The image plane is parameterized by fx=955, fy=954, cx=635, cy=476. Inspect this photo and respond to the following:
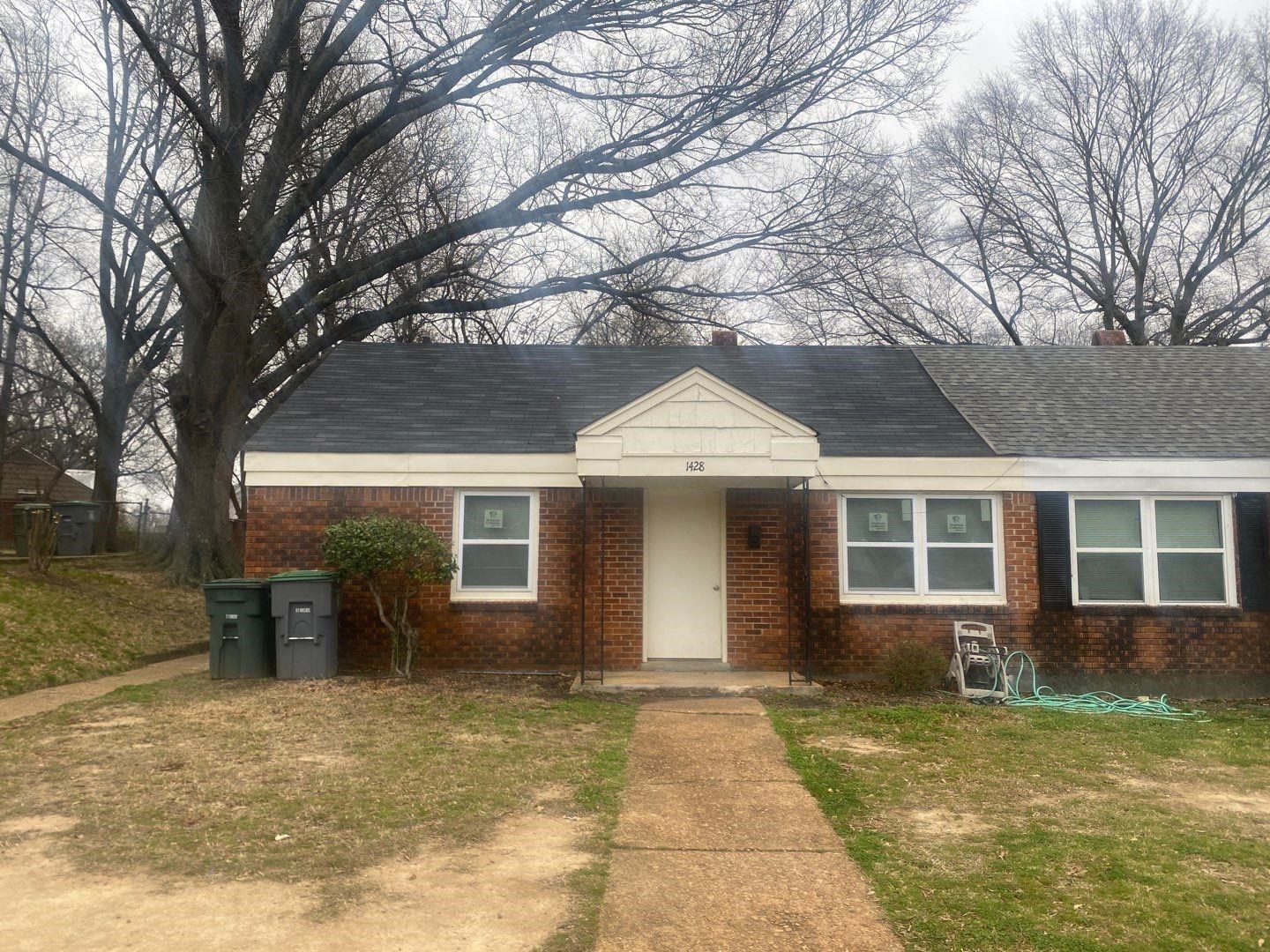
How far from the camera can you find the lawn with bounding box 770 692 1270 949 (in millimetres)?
4516

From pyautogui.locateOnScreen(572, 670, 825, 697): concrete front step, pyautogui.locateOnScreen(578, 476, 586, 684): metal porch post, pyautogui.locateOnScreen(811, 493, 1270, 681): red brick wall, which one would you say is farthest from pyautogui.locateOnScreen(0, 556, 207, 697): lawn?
pyautogui.locateOnScreen(811, 493, 1270, 681): red brick wall

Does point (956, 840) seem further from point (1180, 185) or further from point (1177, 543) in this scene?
point (1180, 185)

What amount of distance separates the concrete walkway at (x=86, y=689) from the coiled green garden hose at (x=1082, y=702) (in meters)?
10.2

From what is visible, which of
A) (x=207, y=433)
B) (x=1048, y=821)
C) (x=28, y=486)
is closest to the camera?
(x=1048, y=821)

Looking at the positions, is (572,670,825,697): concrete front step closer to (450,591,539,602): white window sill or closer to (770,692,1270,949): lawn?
(770,692,1270,949): lawn

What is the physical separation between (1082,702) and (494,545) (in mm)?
7270

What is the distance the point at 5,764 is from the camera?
739 centimetres

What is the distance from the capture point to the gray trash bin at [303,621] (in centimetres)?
1105

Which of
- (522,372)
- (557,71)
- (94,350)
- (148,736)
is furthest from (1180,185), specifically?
(94,350)

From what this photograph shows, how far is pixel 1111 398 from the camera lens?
A: 14.1 metres

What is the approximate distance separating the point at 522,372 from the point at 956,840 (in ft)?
34.1

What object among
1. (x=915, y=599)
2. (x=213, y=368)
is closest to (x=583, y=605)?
(x=915, y=599)

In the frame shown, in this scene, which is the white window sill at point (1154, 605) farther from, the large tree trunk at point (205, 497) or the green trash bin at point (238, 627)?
the large tree trunk at point (205, 497)

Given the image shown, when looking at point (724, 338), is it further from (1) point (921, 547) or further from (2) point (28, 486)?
(2) point (28, 486)
